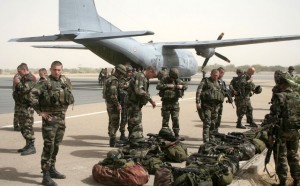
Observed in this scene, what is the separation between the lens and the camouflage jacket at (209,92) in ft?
28.9

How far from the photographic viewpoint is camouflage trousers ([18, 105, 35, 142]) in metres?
8.01

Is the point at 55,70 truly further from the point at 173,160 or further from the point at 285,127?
the point at 285,127

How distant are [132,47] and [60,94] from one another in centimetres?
2091

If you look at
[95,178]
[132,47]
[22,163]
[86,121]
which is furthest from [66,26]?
[95,178]

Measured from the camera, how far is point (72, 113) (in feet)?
48.9

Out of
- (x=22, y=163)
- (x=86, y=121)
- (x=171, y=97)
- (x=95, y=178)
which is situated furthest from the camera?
(x=86, y=121)

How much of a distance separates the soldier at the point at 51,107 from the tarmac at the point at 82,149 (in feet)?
1.49

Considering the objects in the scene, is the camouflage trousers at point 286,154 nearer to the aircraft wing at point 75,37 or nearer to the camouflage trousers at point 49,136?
the camouflage trousers at point 49,136

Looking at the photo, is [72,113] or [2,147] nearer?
[2,147]

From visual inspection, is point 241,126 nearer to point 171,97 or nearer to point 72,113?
point 171,97

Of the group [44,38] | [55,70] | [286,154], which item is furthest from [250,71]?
[44,38]

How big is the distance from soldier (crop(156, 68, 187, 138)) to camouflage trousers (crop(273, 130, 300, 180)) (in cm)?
390

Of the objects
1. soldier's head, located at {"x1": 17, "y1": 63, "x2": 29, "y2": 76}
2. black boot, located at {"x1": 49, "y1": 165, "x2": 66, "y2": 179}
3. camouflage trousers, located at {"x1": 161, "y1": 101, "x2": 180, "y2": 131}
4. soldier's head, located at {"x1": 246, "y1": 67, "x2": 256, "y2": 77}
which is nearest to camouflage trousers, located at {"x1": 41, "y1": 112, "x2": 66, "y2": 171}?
black boot, located at {"x1": 49, "y1": 165, "x2": 66, "y2": 179}

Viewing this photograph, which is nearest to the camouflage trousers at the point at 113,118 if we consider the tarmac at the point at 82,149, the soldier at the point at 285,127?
the tarmac at the point at 82,149
